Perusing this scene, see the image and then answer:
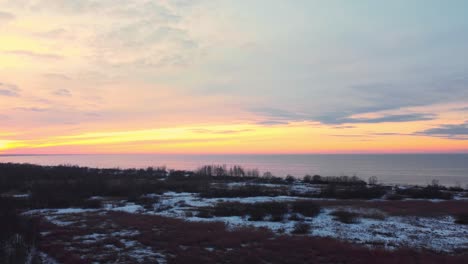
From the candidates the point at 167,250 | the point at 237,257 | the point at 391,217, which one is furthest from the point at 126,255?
the point at 391,217

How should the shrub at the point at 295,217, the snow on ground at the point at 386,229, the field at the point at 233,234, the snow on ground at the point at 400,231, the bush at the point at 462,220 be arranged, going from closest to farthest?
the field at the point at 233,234 → the snow on ground at the point at 400,231 → the snow on ground at the point at 386,229 → the bush at the point at 462,220 → the shrub at the point at 295,217

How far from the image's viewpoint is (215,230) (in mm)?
17234

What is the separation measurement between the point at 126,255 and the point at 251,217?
9980 millimetres

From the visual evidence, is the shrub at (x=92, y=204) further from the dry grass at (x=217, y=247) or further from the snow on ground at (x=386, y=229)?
the dry grass at (x=217, y=247)

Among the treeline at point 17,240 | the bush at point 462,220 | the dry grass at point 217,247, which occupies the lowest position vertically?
the bush at point 462,220

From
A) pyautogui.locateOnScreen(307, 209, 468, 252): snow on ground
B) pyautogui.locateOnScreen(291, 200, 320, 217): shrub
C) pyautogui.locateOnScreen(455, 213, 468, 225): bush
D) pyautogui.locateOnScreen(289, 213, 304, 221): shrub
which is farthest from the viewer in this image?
pyautogui.locateOnScreen(291, 200, 320, 217): shrub

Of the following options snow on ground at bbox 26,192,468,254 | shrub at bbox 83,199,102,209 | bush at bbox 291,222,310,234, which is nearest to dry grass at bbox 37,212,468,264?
snow on ground at bbox 26,192,468,254

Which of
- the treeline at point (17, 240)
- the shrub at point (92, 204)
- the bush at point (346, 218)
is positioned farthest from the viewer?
the shrub at point (92, 204)

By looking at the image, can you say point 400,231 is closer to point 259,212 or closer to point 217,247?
point 259,212

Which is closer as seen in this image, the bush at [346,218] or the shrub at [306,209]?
the bush at [346,218]

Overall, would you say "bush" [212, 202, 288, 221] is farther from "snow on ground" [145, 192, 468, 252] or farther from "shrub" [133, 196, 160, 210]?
"shrub" [133, 196, 160, 210]

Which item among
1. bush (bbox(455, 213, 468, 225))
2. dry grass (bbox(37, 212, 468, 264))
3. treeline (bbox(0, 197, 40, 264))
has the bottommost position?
bush (bbox(455, 213, 468, 225))

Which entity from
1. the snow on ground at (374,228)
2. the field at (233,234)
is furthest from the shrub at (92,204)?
the snow on ground at (374,228)

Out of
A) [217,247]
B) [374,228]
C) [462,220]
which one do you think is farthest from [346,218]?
[217,247]
